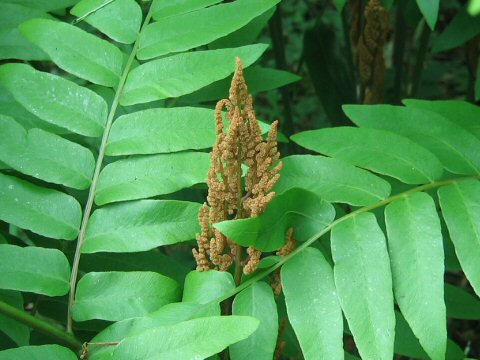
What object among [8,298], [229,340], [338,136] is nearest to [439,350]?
[229,340]

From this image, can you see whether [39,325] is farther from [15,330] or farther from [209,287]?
[209,287]

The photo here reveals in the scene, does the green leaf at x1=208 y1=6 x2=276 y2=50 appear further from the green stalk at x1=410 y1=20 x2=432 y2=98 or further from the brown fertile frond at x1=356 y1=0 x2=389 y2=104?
the green stalk at x1=410 y1=20 x2=432 y2=98

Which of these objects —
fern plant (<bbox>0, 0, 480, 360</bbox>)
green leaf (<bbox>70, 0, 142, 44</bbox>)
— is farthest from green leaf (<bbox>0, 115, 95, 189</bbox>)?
green leaf (<bbox>70, 0, 142, 44</bbox>)

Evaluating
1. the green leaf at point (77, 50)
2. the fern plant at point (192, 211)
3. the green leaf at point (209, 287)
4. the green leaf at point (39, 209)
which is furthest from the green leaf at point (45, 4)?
the green leaf at point (209, 287)

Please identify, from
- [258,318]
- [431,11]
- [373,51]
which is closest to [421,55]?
[373,51]

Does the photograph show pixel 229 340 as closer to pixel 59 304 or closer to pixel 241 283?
pixel 241 283

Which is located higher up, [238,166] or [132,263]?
[238,166]

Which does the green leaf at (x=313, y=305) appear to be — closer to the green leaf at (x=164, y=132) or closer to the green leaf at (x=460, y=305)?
the green leaf at (x=164, y=132)
